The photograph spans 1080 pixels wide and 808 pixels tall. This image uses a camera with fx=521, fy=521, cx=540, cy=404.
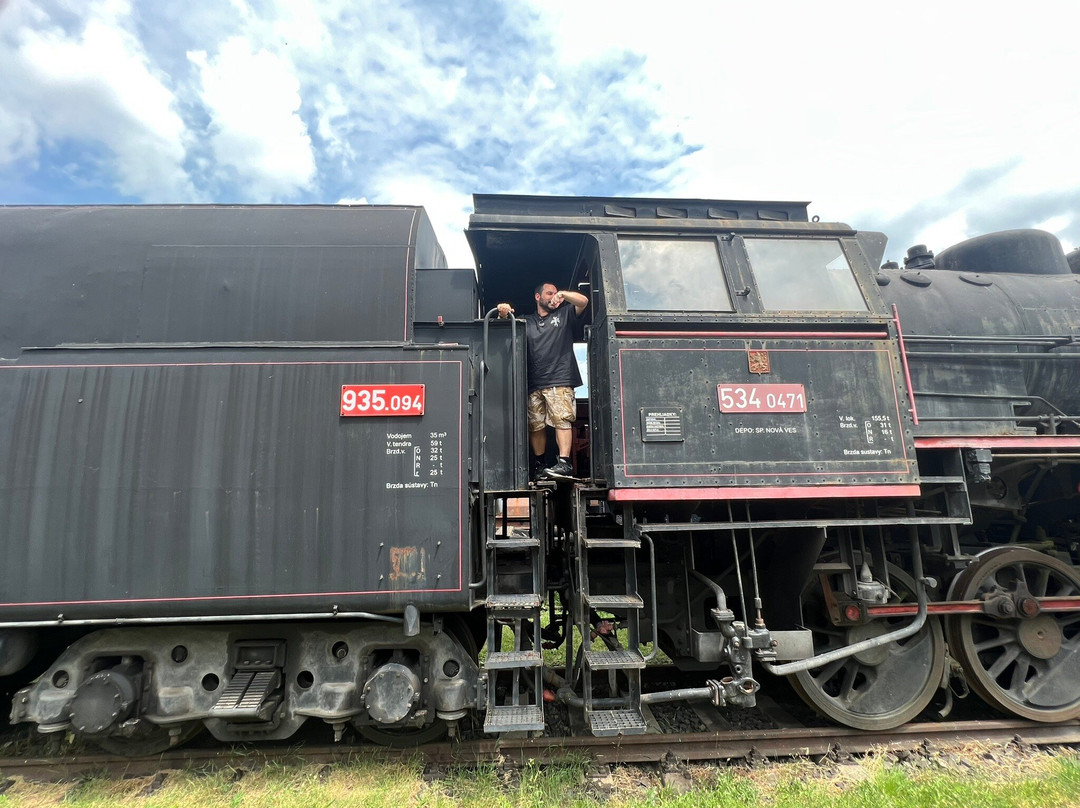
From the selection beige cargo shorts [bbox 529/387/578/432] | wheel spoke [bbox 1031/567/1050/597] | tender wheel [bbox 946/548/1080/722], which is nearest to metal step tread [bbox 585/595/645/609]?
beige cargo shorts [bbox 529/387/578/432]

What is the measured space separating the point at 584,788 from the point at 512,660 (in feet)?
3.10

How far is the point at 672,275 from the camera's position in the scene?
387 cm

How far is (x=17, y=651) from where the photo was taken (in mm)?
3105

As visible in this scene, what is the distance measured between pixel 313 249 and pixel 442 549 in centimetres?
233

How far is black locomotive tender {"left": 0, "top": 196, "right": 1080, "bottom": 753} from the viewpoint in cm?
312

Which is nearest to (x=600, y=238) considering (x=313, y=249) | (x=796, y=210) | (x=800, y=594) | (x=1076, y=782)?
(x=796, y=210)

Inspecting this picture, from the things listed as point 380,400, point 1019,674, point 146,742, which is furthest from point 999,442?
point 146,742

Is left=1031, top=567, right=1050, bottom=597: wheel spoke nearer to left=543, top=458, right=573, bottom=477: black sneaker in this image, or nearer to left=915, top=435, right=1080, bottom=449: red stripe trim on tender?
left=915, top=435, right=1080, bottom=449: red stripe trim on tender

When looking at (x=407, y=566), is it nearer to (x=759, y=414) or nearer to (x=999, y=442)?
(x=759, y=414)

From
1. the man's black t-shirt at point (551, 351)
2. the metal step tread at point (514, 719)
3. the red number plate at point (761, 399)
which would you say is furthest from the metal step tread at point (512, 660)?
the red number plate at point (761, 399)

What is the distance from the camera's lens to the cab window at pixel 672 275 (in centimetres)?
376

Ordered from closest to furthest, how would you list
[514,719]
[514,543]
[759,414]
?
[514,719]
[514,543]
[759,414]

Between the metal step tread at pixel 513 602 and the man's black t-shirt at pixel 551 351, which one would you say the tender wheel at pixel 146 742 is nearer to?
the metal step tread at pixel 513 602

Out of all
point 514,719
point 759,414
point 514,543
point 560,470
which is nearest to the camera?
point 514,719
